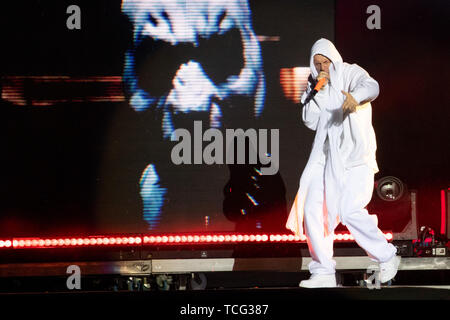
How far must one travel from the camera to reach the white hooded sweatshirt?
4938mm

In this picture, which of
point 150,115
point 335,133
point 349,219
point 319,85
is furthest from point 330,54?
point 150,115

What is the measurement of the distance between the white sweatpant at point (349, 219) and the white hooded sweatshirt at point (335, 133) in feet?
0.16

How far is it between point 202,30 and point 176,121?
0.89 m

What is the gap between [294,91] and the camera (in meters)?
6.46

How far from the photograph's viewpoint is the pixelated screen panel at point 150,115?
6.41 m

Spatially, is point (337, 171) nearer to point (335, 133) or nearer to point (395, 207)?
point (335, 133)

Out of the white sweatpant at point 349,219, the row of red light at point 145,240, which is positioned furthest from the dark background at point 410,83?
the white sweatpant at point 349,219

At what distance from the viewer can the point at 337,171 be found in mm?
4906

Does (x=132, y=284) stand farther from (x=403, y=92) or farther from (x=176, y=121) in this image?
(x=403, y=92)

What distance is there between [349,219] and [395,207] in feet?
4.33

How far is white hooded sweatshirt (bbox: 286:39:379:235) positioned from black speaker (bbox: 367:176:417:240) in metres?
1.02

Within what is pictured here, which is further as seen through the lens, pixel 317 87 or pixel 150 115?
pixel 150 115

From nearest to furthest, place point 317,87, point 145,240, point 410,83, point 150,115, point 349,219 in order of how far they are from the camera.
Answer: point 349,219, point 317,87, point 145,240, point 150,115, point 410,83

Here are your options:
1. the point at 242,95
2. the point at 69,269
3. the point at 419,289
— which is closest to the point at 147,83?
the point at 242,95
